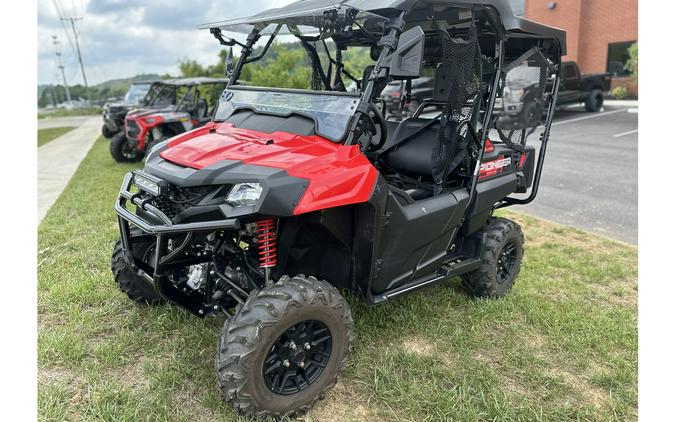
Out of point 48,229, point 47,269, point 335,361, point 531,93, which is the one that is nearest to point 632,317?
point 531,93

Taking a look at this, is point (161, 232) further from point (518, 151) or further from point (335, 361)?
point (518, 151)

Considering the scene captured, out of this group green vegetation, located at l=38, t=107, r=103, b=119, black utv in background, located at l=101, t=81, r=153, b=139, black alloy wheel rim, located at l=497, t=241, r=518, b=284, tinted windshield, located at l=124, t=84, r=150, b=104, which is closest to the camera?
black alloy wheel rim, located at l=497, t=241, r=518, b=284

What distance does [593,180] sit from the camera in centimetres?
817

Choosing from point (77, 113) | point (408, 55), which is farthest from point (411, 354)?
point (77, 113)

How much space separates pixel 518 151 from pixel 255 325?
2815 mm

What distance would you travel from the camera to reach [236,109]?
3.53 metres

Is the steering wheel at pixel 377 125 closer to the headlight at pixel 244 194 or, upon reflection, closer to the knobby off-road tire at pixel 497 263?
the headlight at pixel 244 194

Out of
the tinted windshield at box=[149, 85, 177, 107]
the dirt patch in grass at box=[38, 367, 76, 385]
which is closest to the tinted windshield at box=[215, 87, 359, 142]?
the dirt patch in grass at box=[38, 367, 76, 385]

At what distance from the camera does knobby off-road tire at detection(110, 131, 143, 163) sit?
10414 millimetres

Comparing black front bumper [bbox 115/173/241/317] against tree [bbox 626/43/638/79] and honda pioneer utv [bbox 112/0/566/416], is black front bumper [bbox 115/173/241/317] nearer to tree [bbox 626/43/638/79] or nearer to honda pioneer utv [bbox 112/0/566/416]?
honda pioneer utv [bbox 112/0/566/416]

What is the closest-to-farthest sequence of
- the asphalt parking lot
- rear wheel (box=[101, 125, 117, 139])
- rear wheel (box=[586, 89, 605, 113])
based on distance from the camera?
the asphalt parking lot → rear wheel (box=[101, 125, 117, 139]) → rear wheel (box=[586, 89, 605, 113])

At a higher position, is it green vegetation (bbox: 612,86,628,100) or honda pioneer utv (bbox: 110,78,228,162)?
honda pioneer utv (bbox: 110,78,228,162)

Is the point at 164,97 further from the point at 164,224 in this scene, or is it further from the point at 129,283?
the point at 164,224

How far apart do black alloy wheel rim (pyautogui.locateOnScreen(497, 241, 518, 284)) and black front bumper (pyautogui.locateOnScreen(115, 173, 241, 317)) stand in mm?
2406
